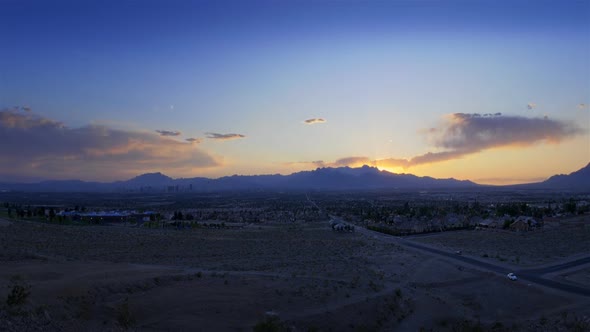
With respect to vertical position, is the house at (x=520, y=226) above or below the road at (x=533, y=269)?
above

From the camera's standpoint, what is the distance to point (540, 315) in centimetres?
2175

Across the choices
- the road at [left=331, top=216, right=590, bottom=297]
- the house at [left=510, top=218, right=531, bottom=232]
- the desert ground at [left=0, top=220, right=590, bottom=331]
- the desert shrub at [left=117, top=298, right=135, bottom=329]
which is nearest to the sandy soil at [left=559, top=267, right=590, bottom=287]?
the desert ground at [left=0, top=220, right=590, bottom=331]

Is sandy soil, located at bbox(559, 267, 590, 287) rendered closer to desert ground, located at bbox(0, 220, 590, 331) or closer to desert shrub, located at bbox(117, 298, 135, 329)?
desert ground, located at bbox(0, 220, 590, 331)

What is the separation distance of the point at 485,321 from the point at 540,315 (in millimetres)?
3070

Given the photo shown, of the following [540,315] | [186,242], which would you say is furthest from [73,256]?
[540,315]

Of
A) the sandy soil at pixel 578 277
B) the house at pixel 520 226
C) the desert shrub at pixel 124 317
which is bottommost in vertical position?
the sandy soil at pixel 578 277

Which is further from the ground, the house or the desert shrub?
the desert shrub

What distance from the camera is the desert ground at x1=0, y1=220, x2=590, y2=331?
1700 centimetres

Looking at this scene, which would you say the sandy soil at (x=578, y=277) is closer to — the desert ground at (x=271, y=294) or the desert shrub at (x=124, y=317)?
the desert ground at (x=271, y=294)

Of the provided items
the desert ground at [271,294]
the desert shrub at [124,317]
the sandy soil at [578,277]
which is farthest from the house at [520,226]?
the desert shrub at [124,317]

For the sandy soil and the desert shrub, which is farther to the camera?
the sandy soil

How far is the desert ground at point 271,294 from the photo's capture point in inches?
669

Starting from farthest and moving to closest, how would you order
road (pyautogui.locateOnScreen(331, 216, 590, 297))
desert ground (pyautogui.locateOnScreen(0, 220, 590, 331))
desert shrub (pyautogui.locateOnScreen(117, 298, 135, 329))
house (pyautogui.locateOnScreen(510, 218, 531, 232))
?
house (pyautogui.locateOnScreen(510, 218, 531, 232)) < road (pyautogui.locateOnScreen(331, 216, 590, 297)) < desert ground (pyautogui.locateOnScreen(0, 220, 590, 331)) < desert shrub (pyautogui.locateOnScreen(117, 298, 135, 329))

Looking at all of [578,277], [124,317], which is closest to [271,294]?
[124,317]
